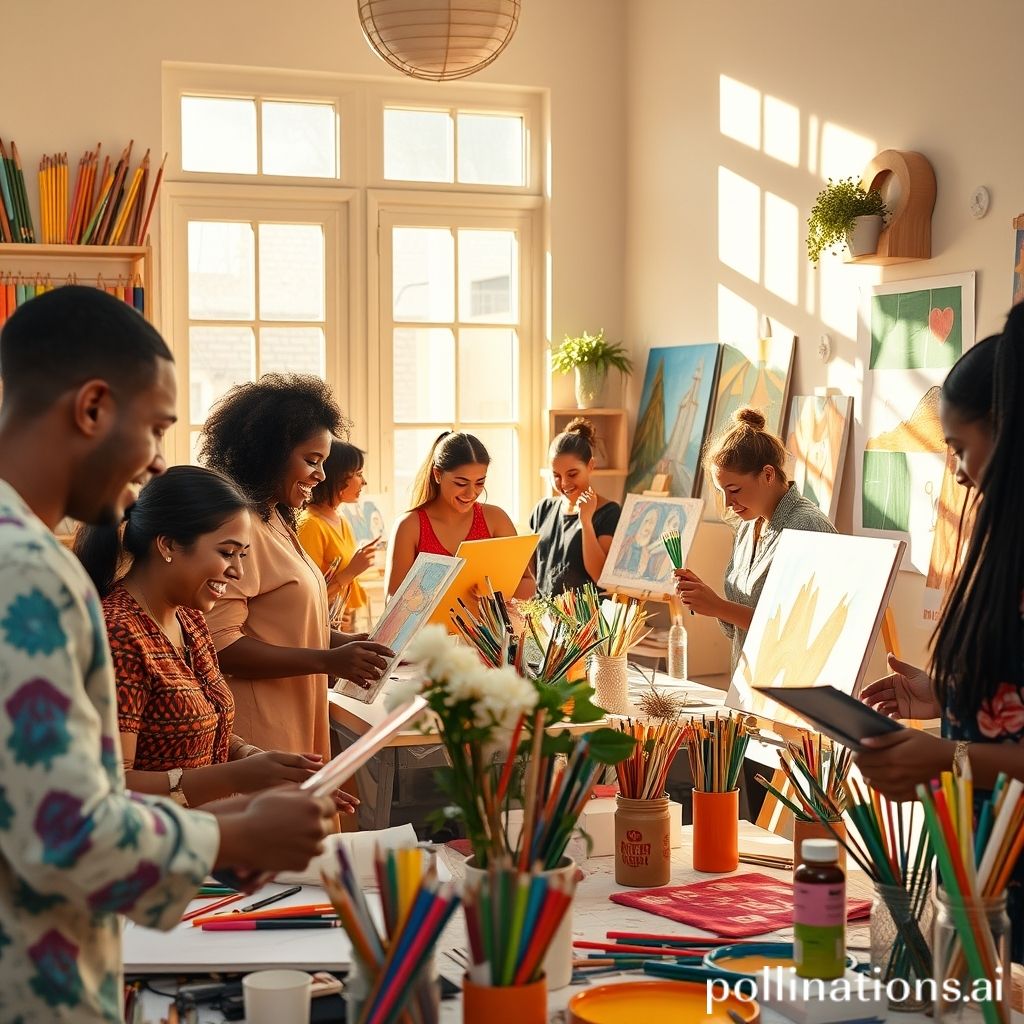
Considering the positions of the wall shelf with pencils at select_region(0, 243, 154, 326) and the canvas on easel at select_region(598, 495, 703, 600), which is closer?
the canvas on easel at select_region(598, 495, 703, 600)

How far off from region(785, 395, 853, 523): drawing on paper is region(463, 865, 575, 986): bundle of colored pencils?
3979mm

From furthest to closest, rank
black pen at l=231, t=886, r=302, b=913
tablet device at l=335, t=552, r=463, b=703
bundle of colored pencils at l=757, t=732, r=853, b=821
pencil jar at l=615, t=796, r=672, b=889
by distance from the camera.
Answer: tablet device at l=335, t=552, r=463, b=703 → pencil jar at l=615, t=796, r=672, b=889 → bundle of colored pencils at l=757, t=732, r=853, b=821 → black pen at l=231, t=886, r=302, b=913

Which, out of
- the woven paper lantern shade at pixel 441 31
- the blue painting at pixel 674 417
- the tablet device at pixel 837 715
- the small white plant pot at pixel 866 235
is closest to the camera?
the tablet device at pixel 837 715

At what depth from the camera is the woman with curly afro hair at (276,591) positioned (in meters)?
3.06

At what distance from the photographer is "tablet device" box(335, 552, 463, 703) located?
11.2ft

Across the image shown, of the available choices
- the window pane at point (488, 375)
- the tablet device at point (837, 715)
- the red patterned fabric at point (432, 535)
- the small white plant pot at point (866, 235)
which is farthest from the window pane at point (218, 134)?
the tablet device at point (837, 715)

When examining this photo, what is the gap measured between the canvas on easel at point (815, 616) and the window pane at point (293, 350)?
3.58 metres

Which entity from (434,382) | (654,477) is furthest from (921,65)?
(434,382)

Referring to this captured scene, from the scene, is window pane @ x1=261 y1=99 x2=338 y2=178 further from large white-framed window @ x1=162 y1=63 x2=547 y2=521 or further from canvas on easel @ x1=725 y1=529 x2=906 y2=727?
canvas on easel @ x1=725 y1=529 x2=906 y2=727

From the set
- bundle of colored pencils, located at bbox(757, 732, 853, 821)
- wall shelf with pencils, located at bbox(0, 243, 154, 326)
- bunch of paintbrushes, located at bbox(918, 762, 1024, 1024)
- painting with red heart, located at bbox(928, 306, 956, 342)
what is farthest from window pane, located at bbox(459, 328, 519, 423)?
bunch of paintbrushes, located at bbox(918, 762, 1024, 1024)

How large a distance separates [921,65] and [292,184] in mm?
3310

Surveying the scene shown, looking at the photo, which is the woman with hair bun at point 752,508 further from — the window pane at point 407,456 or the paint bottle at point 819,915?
the window pane at point 407,456

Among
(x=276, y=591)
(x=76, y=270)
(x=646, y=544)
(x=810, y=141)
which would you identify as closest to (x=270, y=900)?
(x=276, y=591)

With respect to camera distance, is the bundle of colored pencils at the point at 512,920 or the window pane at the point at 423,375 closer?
the bundle of colored pencils at the point at 512,920
